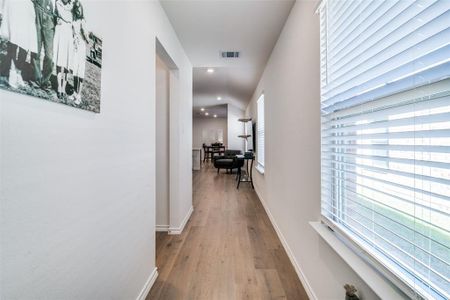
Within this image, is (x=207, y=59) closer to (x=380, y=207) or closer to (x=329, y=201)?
(x=329, y=201)

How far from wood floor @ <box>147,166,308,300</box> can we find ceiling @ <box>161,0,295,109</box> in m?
2.53

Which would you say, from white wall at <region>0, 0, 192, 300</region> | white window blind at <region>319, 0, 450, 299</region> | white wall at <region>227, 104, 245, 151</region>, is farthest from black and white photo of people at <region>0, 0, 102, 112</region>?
white wall at <region>227, 104, 245, 151</region>

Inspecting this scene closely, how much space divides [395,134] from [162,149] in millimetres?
2566

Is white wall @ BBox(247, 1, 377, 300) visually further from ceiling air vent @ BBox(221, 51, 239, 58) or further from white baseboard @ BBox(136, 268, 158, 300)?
white baseboard @ BBox(136, 268, 158, 300)

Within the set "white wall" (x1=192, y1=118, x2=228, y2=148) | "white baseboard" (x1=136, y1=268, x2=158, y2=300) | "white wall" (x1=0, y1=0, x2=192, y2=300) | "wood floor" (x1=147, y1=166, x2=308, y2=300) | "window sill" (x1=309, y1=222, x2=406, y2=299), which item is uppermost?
"white wall" (x1=192, y1=118, x2=228, y2=148)

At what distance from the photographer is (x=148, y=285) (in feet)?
5.51

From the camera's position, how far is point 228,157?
25.3 ft

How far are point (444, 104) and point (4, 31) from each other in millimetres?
1300

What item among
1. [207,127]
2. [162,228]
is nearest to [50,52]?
[162,228]

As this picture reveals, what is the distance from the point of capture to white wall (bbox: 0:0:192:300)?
0.64 metres

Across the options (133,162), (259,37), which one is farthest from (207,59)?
(133,162)

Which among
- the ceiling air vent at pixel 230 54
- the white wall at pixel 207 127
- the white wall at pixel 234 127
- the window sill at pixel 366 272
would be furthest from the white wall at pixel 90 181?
the white wall at pixel 207 127

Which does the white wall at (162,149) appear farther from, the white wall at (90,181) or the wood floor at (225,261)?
the white wall at (90,181)

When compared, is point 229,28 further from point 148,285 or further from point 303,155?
point 148,285
